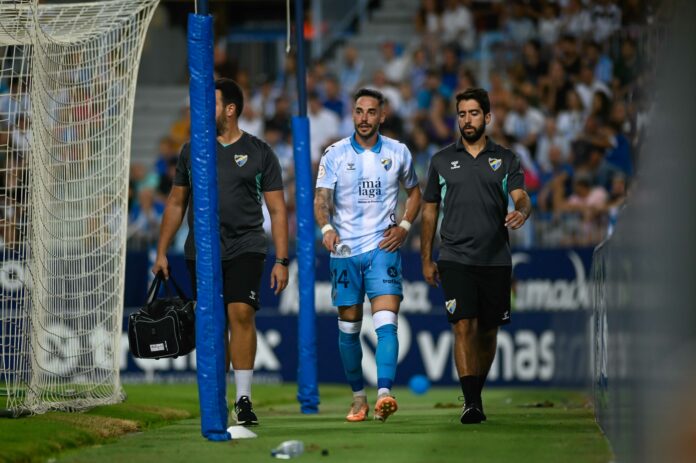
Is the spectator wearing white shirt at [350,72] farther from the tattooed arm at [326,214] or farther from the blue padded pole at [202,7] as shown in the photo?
the blue padded pole at [202,7]

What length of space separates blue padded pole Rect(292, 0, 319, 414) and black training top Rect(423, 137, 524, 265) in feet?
6.26

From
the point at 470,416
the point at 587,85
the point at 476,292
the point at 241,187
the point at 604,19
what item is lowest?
the point at 470,416

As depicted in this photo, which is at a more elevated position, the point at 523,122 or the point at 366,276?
the point at 523,122

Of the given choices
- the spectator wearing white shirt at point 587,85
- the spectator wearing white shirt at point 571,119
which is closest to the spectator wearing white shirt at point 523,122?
the spectator wearing white shirt at point 571,119

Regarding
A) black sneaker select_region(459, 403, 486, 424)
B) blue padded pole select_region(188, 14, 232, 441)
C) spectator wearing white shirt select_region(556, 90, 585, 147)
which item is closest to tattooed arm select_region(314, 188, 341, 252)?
black sneaker select_region(459, 403, 486, 424)

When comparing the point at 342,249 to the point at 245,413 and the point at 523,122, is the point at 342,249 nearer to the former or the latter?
the point at 245,413

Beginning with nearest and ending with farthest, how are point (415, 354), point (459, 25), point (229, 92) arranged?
1. point (229, 92)
2. point (415, 354)
3. point (459, 25)

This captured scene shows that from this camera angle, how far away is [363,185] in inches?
395

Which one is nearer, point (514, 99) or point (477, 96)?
point (477, 96)

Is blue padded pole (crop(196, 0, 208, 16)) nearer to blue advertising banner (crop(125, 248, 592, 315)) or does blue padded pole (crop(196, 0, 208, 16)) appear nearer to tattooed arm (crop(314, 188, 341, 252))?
tattooed arm (crop(314, 188, 341, 252))

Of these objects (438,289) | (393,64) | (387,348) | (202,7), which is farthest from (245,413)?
(393,64)

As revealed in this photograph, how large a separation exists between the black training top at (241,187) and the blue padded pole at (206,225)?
191cm

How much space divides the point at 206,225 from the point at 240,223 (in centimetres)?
202

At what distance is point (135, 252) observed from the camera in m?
20.0
